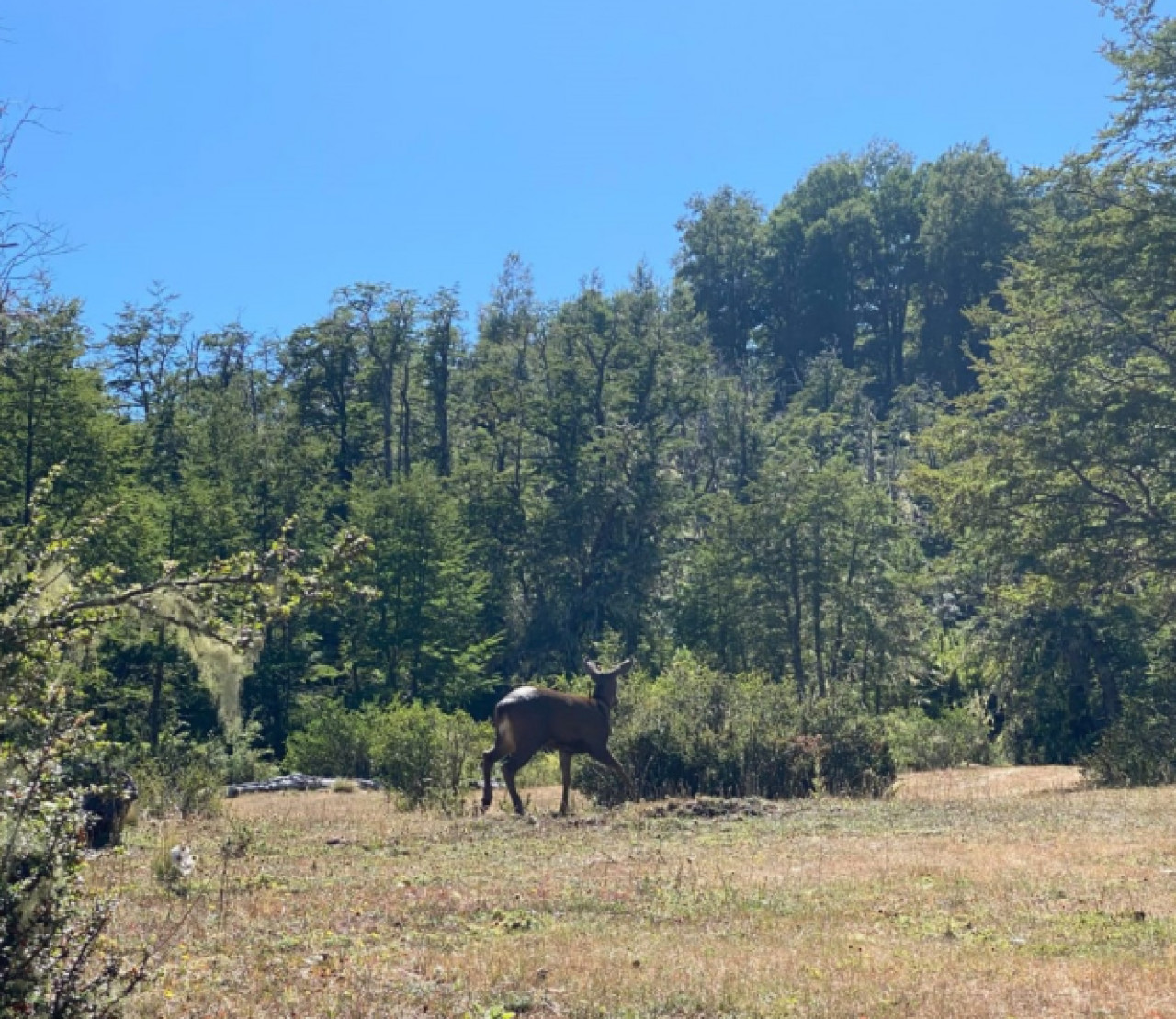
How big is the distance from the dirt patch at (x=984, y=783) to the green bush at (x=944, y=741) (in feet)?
5.71

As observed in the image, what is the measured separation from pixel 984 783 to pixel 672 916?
15.6m

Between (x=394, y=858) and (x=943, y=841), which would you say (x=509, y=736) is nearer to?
(x=394, y=858)

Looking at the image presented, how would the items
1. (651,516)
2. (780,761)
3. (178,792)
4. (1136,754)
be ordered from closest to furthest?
1. (178,792)
2. (780,761)
3. (1136,754)
4. (651,516)

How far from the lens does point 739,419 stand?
5928 cm

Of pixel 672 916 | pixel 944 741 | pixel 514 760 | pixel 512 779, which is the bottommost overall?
pixel 672 916

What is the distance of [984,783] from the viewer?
23281 millimetres

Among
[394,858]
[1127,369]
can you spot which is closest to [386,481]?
[1127,369]

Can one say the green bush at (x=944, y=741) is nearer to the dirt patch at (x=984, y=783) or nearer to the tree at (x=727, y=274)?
the dirt patch at (x=984, y=783)

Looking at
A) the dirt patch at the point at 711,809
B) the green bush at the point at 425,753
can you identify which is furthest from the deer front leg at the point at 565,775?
the green bush at the point at 425,753

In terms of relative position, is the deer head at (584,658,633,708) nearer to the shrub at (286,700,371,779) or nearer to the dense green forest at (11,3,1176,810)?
the dense green forest at (11,3,1176,810)

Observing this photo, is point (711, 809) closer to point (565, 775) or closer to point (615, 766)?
point (615, 766)

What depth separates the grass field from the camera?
711cm

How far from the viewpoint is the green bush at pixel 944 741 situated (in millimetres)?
30219

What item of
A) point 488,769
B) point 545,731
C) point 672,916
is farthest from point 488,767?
point 672,916
